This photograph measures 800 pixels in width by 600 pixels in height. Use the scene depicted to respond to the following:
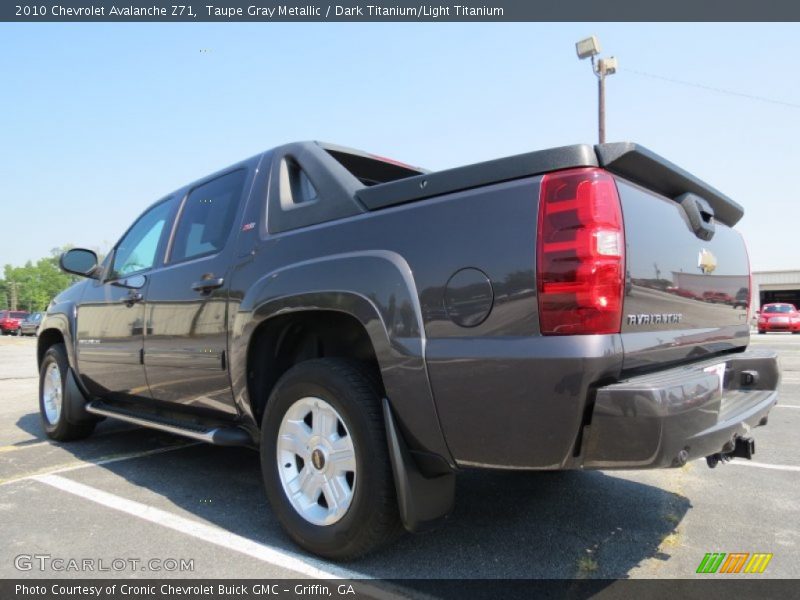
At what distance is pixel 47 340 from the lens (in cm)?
539

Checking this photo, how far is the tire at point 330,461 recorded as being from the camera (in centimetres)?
234

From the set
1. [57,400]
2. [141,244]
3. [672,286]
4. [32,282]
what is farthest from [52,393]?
[32,282]

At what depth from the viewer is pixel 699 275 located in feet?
8.43

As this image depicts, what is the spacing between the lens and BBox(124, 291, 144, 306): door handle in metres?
3.90

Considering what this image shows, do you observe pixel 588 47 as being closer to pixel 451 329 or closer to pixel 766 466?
pixel 766 466

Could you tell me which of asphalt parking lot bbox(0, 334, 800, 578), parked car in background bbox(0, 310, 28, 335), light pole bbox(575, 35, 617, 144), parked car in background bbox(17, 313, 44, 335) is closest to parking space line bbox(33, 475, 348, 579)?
asphalt parking lot bbox(0, 334, 800, 578)

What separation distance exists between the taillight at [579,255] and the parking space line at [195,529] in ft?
4.68

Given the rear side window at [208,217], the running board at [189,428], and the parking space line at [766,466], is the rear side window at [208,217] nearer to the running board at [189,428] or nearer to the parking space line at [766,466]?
the running board at [189,428]

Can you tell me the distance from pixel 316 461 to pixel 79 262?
3.20 metres

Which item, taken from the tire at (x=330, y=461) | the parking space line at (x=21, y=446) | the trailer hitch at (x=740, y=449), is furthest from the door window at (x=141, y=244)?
the trailer hitch at (x=740, y=449)

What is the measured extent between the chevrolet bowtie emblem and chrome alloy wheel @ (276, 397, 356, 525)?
175 centimetres

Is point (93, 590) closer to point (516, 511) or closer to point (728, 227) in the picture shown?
point (516, 511)

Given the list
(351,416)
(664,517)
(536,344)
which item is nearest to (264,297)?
(351,416)

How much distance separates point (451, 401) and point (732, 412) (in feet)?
4.19
